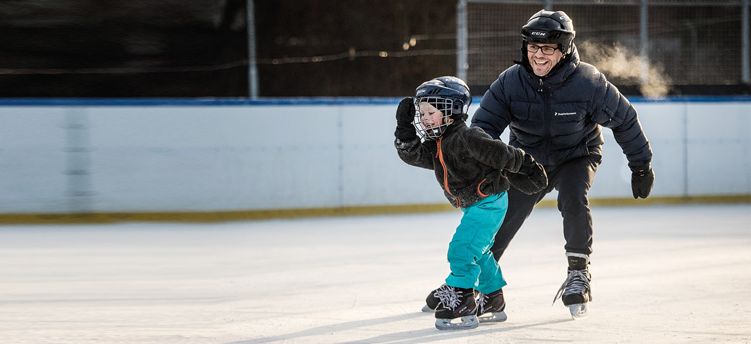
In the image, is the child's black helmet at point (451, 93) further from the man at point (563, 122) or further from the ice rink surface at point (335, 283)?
the ice rink surface at point (335, 283)

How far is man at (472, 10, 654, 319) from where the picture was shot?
3371mm

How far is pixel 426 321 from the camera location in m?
3.35

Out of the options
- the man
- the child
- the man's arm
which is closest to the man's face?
the man

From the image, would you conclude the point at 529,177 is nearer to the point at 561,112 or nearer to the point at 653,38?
the point at 561,112

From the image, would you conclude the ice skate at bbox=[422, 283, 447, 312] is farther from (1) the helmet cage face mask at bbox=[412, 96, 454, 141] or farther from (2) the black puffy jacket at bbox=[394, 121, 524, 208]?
(1) the helmet cage face mask at bbox=[412, 96, 454, 141]

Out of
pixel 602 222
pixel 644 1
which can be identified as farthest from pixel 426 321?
pixel 644 1

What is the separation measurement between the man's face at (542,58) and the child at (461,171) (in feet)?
1.35

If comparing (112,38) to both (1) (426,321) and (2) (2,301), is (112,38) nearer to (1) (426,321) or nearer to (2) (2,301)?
(2) (2,301)

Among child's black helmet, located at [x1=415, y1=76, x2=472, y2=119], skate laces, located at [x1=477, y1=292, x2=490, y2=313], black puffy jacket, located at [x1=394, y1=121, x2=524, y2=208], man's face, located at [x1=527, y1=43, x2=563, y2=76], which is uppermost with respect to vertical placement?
man's face, located at [x1=527, y1=43, x2=563, y2=76]

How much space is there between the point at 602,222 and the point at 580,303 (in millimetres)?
3801

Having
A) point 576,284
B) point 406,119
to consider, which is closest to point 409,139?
point 406,119

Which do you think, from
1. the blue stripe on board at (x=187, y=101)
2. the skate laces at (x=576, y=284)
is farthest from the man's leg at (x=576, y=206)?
the blue stripe on board at (x=187, y=101)

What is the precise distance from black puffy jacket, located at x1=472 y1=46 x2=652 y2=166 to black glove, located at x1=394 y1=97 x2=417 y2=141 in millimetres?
402

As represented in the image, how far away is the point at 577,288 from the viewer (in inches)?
132
